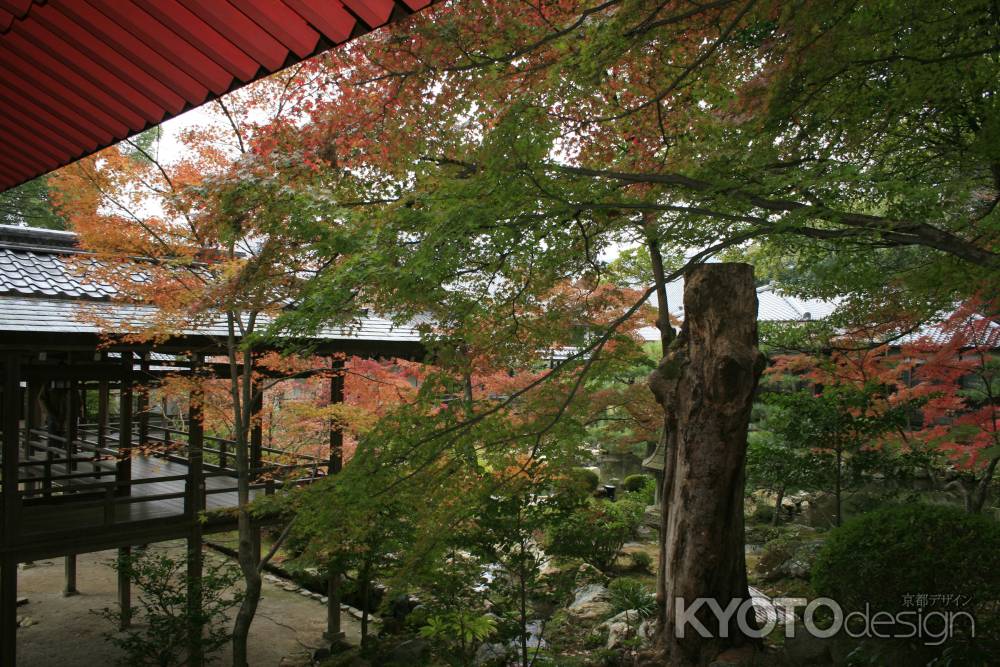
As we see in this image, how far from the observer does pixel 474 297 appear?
5066mm

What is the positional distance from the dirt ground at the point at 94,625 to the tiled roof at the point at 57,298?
343cm

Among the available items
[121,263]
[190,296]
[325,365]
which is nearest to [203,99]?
[190,296]

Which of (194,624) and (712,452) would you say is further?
(194,624)

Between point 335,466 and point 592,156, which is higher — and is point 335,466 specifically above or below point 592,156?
below

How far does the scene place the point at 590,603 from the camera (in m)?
8.84

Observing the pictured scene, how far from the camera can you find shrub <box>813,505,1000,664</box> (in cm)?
473

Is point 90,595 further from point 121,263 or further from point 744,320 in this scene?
point 744,320

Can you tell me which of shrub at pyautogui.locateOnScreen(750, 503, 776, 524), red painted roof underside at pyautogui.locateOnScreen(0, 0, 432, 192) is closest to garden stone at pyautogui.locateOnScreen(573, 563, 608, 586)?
shrub at pyautogui.locateOnScreen(750, 503, 776, 524)

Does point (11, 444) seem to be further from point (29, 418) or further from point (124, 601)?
point (29, 418)

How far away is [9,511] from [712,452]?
276 inches

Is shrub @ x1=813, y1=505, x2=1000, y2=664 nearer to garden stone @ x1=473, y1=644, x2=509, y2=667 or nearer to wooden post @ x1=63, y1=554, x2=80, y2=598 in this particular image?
garden stone @ x1=473, y1=644, x2=509, y2=667

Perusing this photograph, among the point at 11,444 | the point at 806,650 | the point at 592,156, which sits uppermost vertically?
the point at 592,156

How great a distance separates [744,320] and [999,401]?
10588 mm

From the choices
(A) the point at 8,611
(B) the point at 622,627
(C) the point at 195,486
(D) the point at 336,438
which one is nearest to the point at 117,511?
(C) the point at 195,486
